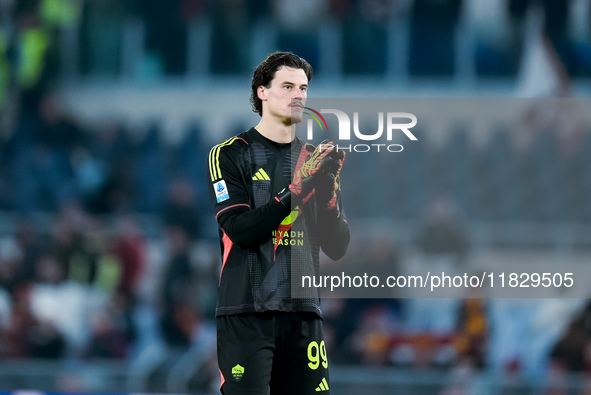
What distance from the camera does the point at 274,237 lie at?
297 centimetres

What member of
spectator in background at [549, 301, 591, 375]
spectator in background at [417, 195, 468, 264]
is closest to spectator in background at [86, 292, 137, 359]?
spectator in background at [417, 195, 468, 264]

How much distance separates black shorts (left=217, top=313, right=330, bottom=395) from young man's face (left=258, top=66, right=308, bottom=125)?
730 millimetres

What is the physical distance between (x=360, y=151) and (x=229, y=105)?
6961 mm

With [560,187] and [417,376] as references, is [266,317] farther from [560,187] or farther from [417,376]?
[417,376]

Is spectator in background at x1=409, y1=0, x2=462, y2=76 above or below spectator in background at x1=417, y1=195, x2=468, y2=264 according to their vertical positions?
above

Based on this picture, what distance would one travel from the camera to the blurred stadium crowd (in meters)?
5.00

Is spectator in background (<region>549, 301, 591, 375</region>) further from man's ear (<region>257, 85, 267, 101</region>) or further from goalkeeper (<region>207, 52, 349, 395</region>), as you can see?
man's ear (<region>257, 85, 267, 101</region>)

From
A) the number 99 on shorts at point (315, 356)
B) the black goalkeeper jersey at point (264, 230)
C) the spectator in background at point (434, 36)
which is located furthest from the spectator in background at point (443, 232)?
the spectator in background at point (434, 36)

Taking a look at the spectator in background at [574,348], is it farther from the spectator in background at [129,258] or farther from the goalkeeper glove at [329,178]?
the goalkeeper glove at [329,178]

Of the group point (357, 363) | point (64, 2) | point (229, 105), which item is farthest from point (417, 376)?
point (64, 2)

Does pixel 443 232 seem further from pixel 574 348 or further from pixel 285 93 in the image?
pixel 285 93

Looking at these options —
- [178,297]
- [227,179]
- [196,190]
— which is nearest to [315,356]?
[227,179]

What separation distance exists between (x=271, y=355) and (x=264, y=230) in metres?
0.44

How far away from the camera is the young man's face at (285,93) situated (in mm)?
2998
